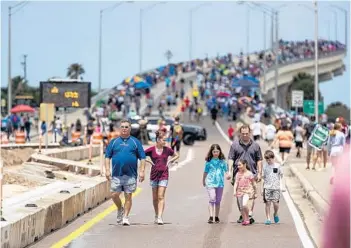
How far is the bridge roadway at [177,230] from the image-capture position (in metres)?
13.4

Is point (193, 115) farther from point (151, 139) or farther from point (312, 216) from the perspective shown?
point (312, 216)

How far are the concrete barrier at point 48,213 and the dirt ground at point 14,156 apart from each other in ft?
45.7

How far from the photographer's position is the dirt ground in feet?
110

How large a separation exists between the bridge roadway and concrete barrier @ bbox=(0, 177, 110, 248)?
155mm

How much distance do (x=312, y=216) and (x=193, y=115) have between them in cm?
5804

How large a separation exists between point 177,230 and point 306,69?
11098 cm

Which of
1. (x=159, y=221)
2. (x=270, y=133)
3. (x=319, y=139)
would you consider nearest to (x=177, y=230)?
(x=159, y=221)

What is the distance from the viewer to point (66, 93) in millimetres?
39156

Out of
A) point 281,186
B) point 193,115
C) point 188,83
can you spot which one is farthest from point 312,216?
point 188,83

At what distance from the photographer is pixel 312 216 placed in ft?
56.9

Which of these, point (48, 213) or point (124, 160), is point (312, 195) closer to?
point (124, 160)

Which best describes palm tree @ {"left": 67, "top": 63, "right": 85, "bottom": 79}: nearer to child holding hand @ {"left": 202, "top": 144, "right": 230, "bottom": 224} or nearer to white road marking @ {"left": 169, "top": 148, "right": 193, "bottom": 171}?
white road marking @ {"left": 169, "top": 148, "right": 193, "bottom": 171}

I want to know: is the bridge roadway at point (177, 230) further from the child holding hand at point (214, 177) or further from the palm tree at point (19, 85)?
the palm tree at point (19, 85)

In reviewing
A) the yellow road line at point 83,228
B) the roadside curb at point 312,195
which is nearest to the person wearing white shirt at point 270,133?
the roadside curb at point 312,195
